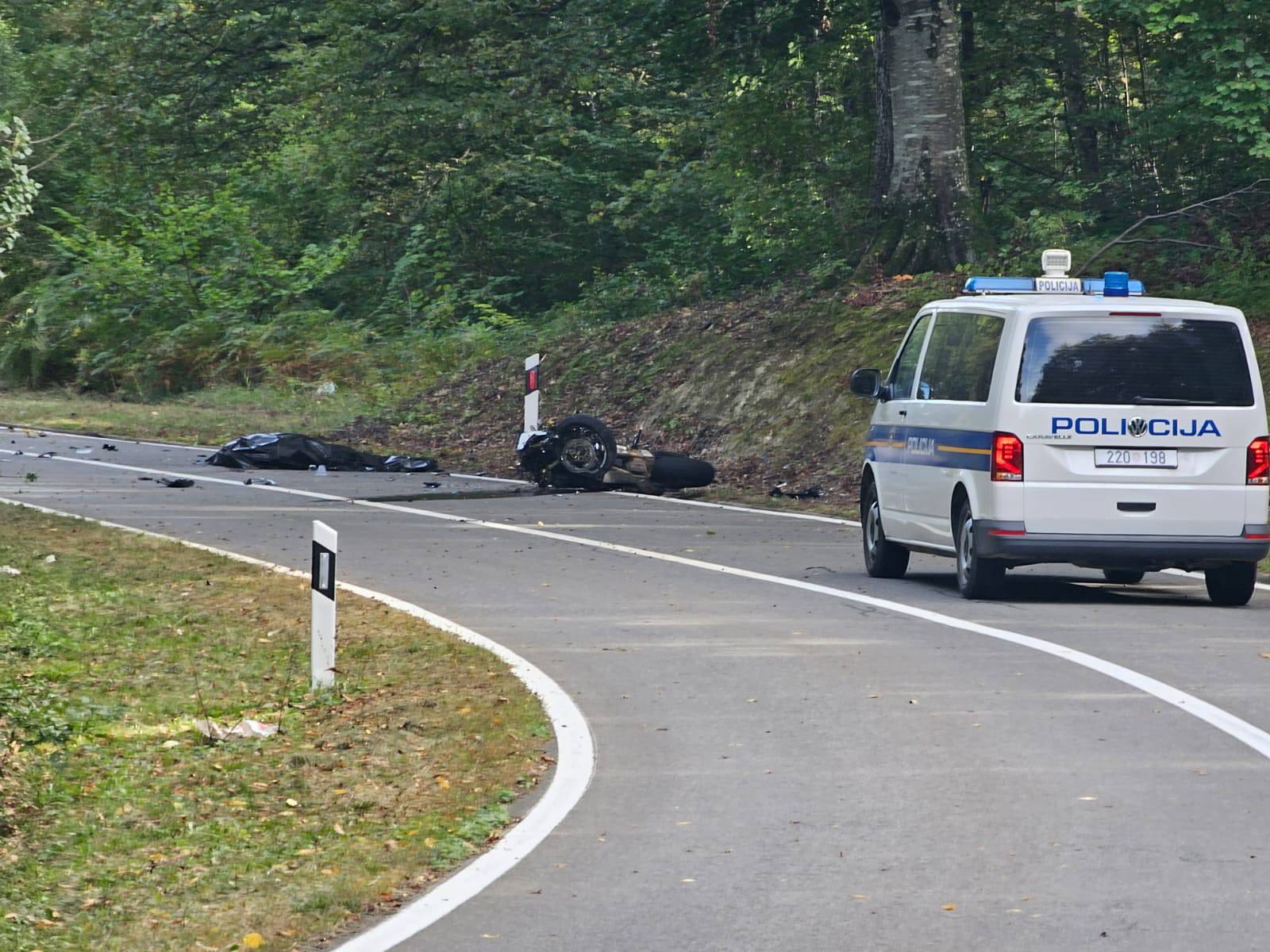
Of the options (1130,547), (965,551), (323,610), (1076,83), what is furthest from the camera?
(1076,83)

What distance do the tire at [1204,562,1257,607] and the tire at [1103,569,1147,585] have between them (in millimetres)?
1575

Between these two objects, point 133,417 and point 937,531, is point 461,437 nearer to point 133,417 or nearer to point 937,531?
point 133,417

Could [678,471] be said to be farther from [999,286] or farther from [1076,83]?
[1076,83]

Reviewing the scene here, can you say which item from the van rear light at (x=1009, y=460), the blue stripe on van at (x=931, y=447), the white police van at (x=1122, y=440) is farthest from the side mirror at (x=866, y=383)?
the van rear light at (x=1009, y=460)

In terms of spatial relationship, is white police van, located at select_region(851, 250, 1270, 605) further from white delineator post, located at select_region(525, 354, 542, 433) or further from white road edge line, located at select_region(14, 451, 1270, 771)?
white delineator post, located at select_region(525, 354, 542, 433)

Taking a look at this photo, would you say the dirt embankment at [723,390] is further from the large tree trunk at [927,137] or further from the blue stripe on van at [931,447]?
the blue stripe on van at [931,447]

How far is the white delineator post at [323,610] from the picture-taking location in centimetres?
1077

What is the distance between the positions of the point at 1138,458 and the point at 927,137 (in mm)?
14048

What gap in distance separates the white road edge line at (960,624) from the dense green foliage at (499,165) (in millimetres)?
10561

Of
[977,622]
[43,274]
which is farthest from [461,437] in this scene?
[43,274]

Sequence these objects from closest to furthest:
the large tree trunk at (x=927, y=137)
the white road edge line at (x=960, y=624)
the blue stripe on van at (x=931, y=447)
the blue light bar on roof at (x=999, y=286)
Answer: the white road edge line at (x=960, y=624)
the blue stripe on van at (x=931, y=447)
the blue light bar on roof at (x=999, y=286)
the large tree trunk at (x=927, y=137)

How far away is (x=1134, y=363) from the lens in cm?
1359

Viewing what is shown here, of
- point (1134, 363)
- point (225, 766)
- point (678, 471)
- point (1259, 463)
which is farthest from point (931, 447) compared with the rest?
point (678, 471)

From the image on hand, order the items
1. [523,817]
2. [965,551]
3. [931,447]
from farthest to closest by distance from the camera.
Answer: [931,447] < [965,551] < [523,817]
